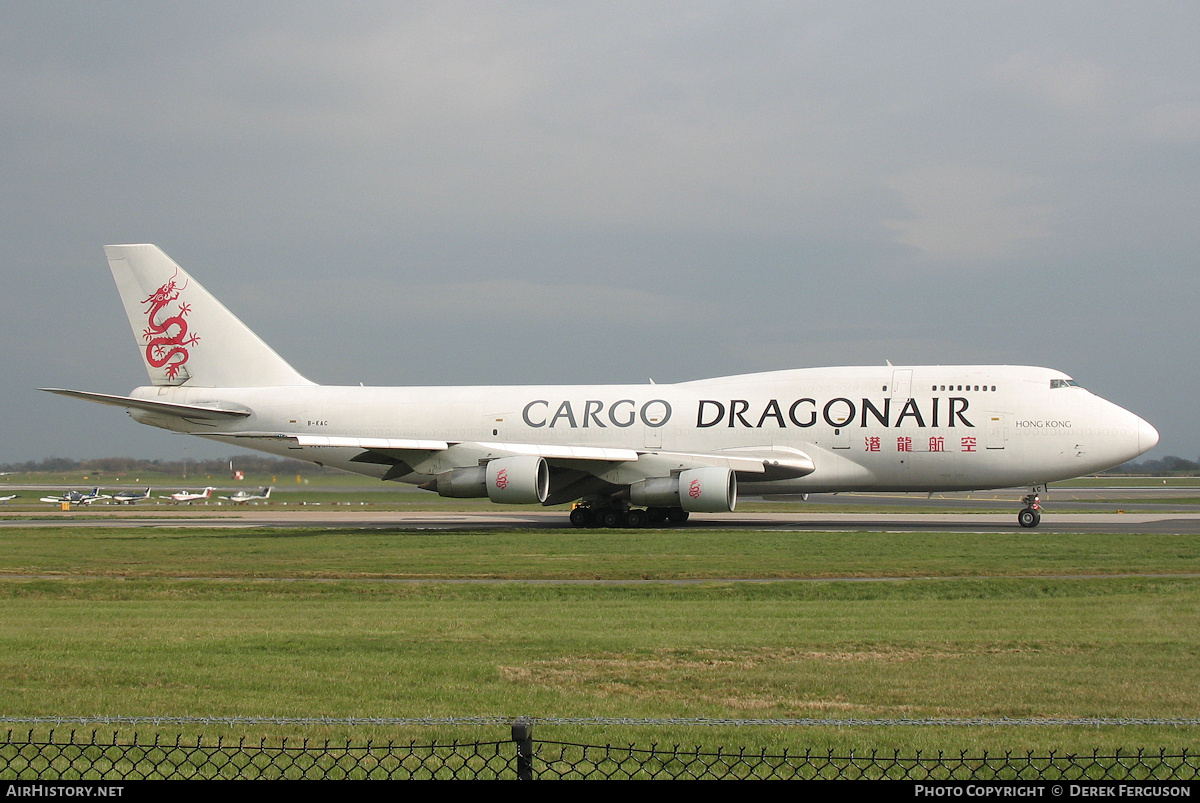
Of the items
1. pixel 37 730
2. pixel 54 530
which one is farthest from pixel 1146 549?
pixel 54 530

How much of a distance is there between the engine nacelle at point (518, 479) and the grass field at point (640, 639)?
7.33 m

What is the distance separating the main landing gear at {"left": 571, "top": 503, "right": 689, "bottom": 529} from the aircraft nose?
14.5 meters

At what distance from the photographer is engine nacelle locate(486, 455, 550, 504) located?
105 feet

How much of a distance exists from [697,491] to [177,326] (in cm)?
2048

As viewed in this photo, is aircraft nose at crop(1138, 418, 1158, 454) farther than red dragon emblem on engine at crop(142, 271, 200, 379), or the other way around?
red dragon emblem on engine at crop(142, 271, 200, 379)

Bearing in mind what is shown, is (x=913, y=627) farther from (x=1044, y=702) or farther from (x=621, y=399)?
(x=621, y=399)

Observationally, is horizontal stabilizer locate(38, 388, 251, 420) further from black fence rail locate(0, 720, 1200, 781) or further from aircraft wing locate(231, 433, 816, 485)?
black fence rail locate(0, 720, 1200, 781)

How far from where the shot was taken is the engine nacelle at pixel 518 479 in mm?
32094

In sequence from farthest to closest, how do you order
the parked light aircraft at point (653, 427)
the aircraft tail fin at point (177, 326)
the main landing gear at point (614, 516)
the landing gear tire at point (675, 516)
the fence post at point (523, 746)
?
the aircraft tail fin at point (177, 326) < the landing gear tire at point (675, 516) < the main landing gear at point (614, 516) < the parked light aircraft at point (653, 427) < the fence post at point (523, 746)

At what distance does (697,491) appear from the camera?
104 ft

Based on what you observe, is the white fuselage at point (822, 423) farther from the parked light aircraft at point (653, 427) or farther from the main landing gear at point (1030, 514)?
the main landing gear at point (1030, 514)

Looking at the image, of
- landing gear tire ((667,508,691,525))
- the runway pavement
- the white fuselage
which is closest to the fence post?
the runway pavement

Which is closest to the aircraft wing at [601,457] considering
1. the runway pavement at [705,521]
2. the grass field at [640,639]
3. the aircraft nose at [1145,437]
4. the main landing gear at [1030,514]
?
the runway pavement at [705,521]

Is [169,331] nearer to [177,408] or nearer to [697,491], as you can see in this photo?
[177,408]
